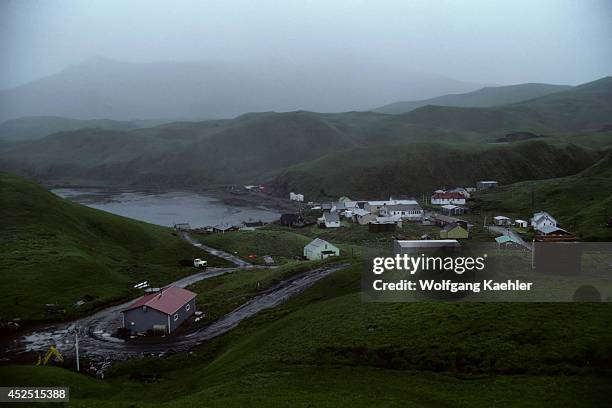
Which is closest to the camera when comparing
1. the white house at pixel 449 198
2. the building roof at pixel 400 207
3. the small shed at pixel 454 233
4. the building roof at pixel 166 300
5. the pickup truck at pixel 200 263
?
the building roof at pixel 166 300

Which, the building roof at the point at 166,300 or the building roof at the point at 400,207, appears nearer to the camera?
the building roof at the point at 166,300

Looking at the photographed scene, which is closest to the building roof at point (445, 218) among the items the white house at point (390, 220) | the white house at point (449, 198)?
the white house at point (390, 220)

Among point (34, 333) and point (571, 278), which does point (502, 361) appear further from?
point (34, 333)

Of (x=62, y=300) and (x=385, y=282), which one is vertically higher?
(x=385, y=282)

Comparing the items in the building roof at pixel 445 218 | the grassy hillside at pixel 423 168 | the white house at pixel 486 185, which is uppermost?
the grassy hillside at pixel 423 168

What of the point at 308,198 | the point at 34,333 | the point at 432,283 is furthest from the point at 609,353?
the point at 308,198

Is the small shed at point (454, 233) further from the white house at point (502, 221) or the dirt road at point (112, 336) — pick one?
the dirt road at point (112, 336)

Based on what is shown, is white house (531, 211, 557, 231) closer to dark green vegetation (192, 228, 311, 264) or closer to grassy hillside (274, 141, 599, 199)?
dark green vegetation (192, 228, 311, 264)
